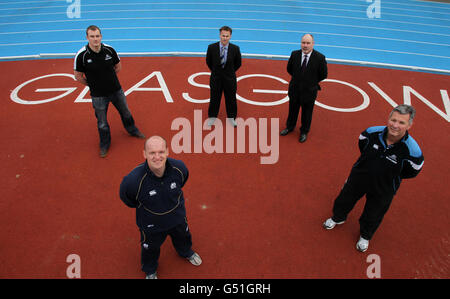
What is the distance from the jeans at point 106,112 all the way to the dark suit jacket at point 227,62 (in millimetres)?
1602

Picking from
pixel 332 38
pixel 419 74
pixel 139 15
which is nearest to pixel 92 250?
pixel 419 74

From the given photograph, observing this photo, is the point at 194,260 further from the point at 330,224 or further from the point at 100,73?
the point at 100,73

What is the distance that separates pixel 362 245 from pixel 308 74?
8.53ft

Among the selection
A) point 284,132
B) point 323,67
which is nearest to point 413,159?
point 323,67

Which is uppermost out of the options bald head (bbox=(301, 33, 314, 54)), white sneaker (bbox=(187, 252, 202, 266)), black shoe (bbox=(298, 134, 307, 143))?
bald head (bbox=(301, 33, 314, 54))

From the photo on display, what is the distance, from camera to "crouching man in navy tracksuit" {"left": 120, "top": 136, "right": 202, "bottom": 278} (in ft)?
8.34

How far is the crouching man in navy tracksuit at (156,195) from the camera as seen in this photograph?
254cm

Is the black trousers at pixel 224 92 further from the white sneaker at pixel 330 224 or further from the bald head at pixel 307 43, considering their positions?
the white sneaker at pixel 330 224

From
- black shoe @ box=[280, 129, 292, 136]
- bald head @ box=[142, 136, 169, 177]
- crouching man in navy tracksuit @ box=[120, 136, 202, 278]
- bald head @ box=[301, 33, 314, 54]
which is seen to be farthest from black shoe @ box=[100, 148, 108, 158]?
bald head @ box=[301, 33, 314, 54]

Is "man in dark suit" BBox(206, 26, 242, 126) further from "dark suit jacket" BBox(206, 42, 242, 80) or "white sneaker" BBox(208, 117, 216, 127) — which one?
"white sneaker" BBox(208, 117, 216, 127)

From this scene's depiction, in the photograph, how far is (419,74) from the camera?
773 cm

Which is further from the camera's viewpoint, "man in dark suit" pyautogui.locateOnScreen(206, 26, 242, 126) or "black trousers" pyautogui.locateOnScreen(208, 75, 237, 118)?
"black trousers" pyautogui.locateOnScreen(208, 75, 237, 118)

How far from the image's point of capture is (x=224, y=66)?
5246mm

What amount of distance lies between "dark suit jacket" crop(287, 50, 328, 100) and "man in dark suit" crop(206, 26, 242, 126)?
3.25ft
